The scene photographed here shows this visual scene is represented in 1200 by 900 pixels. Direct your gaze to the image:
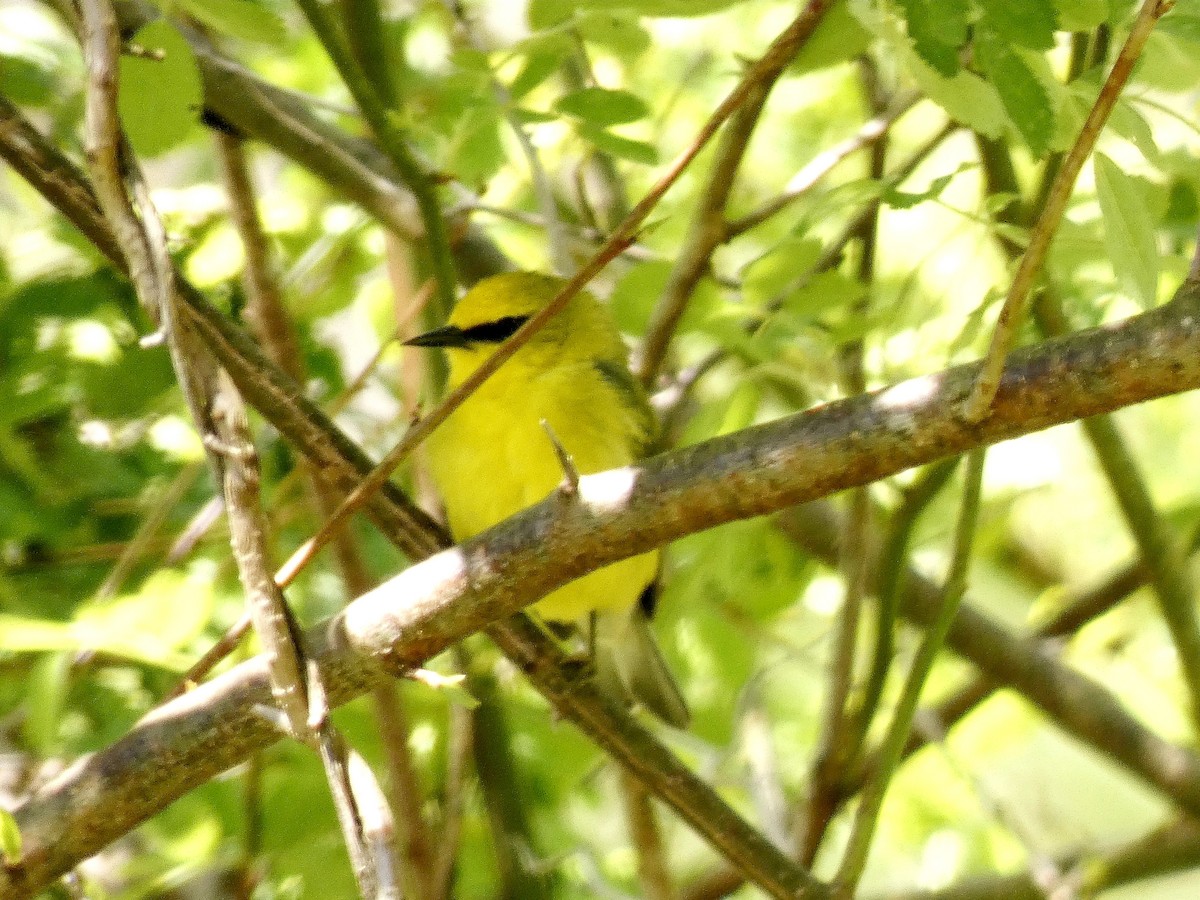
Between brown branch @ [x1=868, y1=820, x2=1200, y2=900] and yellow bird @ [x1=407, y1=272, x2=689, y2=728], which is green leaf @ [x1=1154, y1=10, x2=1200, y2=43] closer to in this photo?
yellow bird @ [x1=407, y1=272, x2=689, y2=728]

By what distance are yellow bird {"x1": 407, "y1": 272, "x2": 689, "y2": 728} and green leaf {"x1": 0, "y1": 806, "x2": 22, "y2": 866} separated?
107cm

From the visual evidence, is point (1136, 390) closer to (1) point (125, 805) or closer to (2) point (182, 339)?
(2) point (182, 339)

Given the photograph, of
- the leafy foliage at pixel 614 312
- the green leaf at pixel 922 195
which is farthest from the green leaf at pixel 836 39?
the green leaf at pixel 922 195

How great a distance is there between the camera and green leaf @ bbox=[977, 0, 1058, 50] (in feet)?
3.64

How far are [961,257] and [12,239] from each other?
1783 mm

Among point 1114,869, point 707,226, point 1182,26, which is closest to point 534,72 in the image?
point 707,226

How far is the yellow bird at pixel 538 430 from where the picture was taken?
7.70 feet

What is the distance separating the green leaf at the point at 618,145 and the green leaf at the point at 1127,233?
0.79 meters

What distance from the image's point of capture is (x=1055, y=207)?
111cm

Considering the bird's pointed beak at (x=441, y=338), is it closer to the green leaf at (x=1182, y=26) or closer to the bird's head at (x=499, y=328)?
the bird's head at (x=499, y=328)

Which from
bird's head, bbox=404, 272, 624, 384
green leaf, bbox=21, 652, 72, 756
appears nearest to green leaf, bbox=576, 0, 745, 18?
bird's head, bbox=404, 272, 624, 384

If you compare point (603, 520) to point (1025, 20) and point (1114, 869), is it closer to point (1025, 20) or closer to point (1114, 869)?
point (1025, 20)

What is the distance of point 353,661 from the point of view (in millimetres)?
1422

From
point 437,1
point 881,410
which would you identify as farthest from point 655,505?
point 437,1
